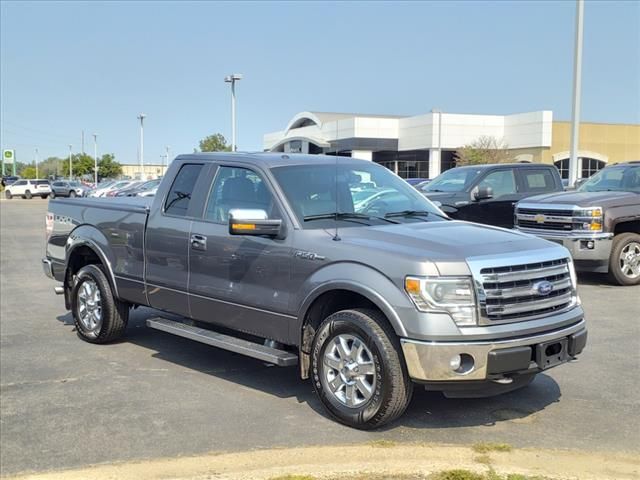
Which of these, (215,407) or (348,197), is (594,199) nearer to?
(348,197)

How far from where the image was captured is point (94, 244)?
749 centimetres

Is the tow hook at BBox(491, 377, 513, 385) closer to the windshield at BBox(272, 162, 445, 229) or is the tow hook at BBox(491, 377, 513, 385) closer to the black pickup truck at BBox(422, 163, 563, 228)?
the windshield at BBox(272, 162, 445, 229)

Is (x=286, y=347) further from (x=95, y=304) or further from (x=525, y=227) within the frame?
(x=525, y=227)

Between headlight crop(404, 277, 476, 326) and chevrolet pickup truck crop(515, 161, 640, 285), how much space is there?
6.46m

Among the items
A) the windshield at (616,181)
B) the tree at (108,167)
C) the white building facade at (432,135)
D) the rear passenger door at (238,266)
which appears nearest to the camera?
the rear passenger door at (238,266)

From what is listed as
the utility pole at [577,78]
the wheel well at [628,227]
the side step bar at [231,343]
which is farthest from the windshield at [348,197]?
the utility pole at [577,78]

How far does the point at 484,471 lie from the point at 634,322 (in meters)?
4.96

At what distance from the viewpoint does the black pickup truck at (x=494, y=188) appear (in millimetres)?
13109

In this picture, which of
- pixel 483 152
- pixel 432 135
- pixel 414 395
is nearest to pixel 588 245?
pixel 414 395

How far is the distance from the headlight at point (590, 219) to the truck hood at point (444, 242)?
5.46m

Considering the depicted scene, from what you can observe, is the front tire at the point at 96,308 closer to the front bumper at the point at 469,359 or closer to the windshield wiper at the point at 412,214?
the windshield wiper at the point at 412,214

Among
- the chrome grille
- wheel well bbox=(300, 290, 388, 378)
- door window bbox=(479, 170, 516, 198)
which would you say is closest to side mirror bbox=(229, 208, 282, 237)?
wheel well bbox=(300, 290, 388, 378)

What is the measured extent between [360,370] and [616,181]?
8.71 meters

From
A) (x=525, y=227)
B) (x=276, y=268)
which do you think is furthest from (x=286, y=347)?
(x=525, y=227)
